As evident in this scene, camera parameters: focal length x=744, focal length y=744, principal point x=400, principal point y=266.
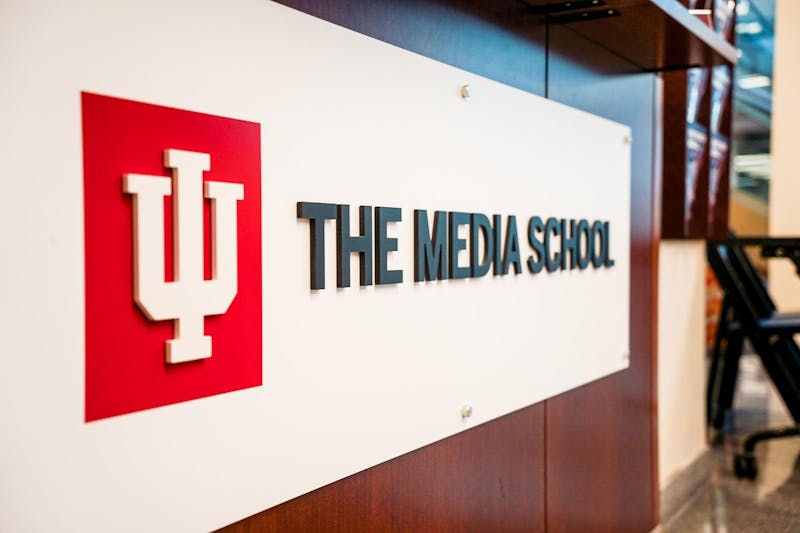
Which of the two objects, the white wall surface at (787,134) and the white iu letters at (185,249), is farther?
the white wall surface at (787,134)

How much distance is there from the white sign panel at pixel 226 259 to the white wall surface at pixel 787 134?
4.87 m

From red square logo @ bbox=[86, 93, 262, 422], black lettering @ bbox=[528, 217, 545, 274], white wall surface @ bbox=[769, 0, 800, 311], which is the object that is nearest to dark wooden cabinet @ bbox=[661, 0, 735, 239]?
black lettering @ bbox=[528, 217, 545, 274]

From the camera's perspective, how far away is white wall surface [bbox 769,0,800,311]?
5.50 meters

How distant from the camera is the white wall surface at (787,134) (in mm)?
5500

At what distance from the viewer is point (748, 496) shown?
9.04ft

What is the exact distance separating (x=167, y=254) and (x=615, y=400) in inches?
55.6

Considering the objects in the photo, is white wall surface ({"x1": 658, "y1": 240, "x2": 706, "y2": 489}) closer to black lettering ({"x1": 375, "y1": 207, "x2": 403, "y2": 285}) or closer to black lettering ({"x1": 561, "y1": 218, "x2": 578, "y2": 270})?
black lettering ({"x1": 561, "y1": 218, "x2": 578, "y2": 270})

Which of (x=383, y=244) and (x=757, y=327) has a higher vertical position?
(x=383, y=244)

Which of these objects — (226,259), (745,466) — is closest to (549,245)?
(226,259)

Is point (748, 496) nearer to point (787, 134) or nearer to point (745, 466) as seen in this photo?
point (745, 466)

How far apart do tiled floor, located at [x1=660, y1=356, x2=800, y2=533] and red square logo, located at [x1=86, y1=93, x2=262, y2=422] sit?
1976 mm

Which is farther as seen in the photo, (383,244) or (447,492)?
(447,492)

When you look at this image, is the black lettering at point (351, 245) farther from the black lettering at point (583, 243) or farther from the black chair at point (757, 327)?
the black chair at point (757, 327)

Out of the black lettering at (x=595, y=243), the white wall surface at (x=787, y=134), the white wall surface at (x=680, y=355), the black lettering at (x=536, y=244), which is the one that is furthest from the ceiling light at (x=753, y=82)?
the black lettering at (x=536, y=244)
